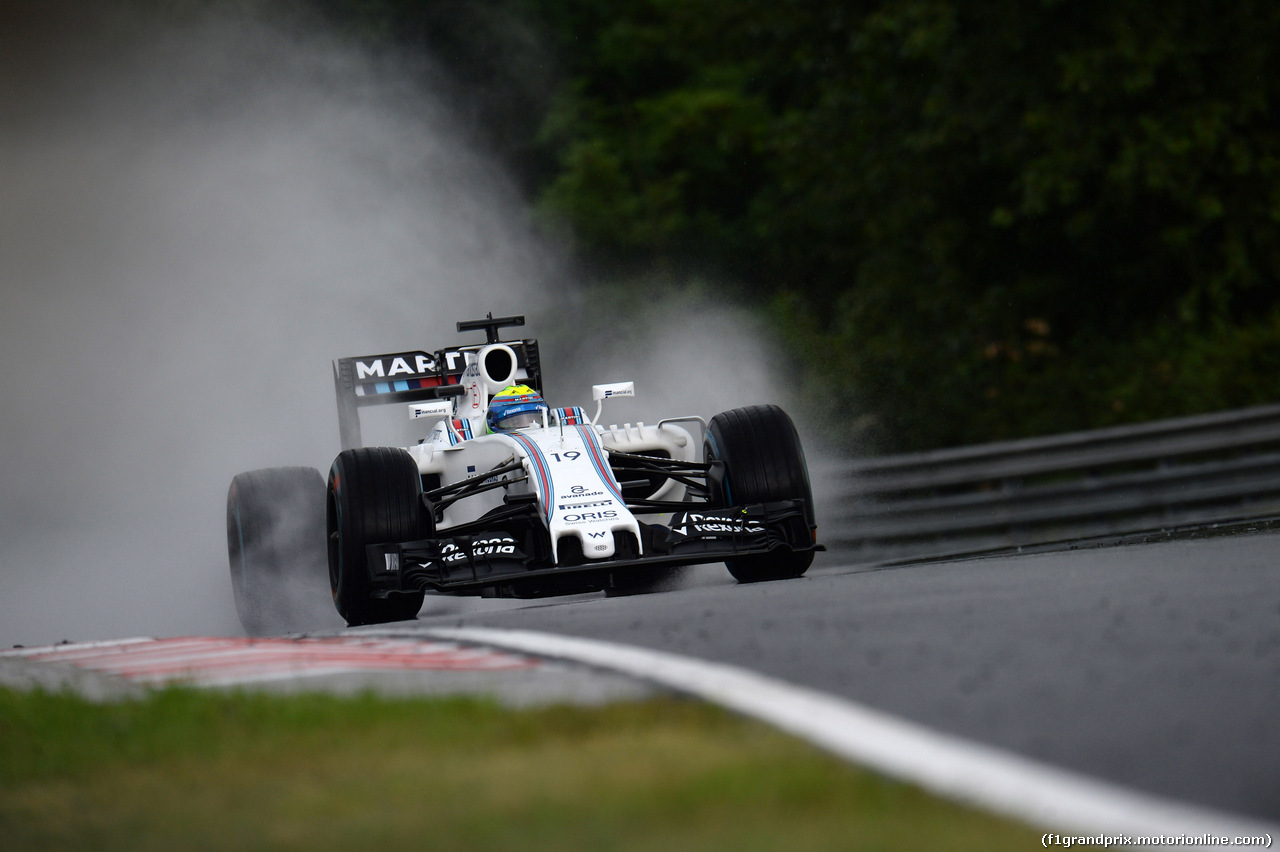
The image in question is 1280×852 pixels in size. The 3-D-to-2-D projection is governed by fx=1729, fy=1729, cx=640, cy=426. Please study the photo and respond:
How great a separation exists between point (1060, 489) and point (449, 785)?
10.8m

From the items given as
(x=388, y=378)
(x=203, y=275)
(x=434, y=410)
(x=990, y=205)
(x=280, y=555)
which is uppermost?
(x=990, y=205)

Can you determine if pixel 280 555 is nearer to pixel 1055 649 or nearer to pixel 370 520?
pixel 370 520

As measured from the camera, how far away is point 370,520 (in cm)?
866

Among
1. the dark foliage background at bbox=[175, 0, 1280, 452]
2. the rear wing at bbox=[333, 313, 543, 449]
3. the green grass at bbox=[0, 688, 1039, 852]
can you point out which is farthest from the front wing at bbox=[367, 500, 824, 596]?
the dark foliage background at bbox=[175, 0, 1280, 452]

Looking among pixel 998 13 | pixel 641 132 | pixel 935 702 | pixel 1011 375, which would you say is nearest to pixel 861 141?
pixel 998 13

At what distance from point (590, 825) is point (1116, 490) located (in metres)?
11.1

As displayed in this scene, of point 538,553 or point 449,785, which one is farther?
point 538,553

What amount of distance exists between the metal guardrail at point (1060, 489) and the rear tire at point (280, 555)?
494cm

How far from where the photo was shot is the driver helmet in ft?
32.8

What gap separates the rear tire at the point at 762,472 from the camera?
9.30 meters

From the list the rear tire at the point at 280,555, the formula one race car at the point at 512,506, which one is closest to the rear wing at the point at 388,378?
the formula one race car at the point at 512,506

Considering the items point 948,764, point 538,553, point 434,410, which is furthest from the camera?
point 434,410

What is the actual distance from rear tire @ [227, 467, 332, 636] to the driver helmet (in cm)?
113

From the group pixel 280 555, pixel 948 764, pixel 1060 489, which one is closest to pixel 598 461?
pixel 280 555
